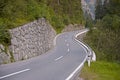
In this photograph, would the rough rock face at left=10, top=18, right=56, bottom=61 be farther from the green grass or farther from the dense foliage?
the dense foliage

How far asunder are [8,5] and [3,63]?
6.93 metres

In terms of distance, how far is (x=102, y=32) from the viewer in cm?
6200

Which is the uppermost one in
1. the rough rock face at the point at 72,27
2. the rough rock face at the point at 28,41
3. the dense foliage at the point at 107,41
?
the rough rock face at the point at 28,41

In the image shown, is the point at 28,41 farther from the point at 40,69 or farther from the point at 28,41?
the point at 40,69

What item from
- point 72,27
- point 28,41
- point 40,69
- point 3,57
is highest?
point 3,57

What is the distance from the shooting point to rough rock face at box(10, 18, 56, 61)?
23453 millimetres

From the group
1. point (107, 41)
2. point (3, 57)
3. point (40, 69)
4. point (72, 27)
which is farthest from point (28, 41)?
point (72, 27)

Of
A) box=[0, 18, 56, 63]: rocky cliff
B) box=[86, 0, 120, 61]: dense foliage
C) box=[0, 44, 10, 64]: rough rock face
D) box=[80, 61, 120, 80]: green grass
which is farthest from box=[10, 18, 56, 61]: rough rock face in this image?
box=[86, 0, 120, 61]: dense foliage

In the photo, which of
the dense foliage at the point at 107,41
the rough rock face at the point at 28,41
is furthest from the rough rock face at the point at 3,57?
the dense foliage at the point at 107,41

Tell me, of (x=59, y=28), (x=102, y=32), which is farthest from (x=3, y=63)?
(x=59, y=28)

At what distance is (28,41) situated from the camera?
26969mm

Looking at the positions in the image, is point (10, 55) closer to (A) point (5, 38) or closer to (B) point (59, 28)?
(A) point (5, 38)

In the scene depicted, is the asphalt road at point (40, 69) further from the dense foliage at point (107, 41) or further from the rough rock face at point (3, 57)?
the dense foliage at point (107, 41)

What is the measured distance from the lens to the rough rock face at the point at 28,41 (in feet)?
76.9
